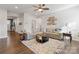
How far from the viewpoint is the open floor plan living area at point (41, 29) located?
236 cm

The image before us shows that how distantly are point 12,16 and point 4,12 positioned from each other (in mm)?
192

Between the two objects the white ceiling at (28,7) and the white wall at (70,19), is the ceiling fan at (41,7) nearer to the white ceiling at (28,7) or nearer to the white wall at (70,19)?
the white ceiling at (28,7)

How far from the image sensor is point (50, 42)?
241 cm

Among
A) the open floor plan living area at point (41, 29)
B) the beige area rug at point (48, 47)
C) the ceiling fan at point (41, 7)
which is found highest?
the ceiling fan at point (41, 7)

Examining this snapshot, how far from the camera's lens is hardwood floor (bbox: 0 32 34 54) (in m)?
2.37

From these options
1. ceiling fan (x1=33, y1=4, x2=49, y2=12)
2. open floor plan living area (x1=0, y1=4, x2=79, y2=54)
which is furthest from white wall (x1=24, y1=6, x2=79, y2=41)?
ceiling fan (x1=33, y1=4, x2=49, y2=12)

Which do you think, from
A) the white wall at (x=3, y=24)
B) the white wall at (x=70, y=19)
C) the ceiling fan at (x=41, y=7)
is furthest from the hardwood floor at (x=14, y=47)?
the white wall at (x=70, y=19)

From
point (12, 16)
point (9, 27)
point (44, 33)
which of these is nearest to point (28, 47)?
point (44, 33)

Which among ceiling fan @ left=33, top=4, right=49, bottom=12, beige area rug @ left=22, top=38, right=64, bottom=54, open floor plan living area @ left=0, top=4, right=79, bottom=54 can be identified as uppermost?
ceiling fan @ left=33, top=4, right=49, bottom=12

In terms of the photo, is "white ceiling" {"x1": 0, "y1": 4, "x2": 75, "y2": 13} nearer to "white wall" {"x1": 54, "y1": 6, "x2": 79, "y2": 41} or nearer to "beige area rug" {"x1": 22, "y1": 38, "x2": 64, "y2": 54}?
"white wall" {"x1": 54, "y1": 6, "x2": 79, "y2": 41}

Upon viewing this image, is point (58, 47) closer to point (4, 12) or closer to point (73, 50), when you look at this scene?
point (73, 50)

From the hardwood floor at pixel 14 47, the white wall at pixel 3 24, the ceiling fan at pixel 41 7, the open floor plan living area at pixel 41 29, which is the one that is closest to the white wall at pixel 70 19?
the open floor plan living area at pixel 41 29

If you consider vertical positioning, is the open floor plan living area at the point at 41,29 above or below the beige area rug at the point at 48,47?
above

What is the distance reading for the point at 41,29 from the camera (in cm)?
241
